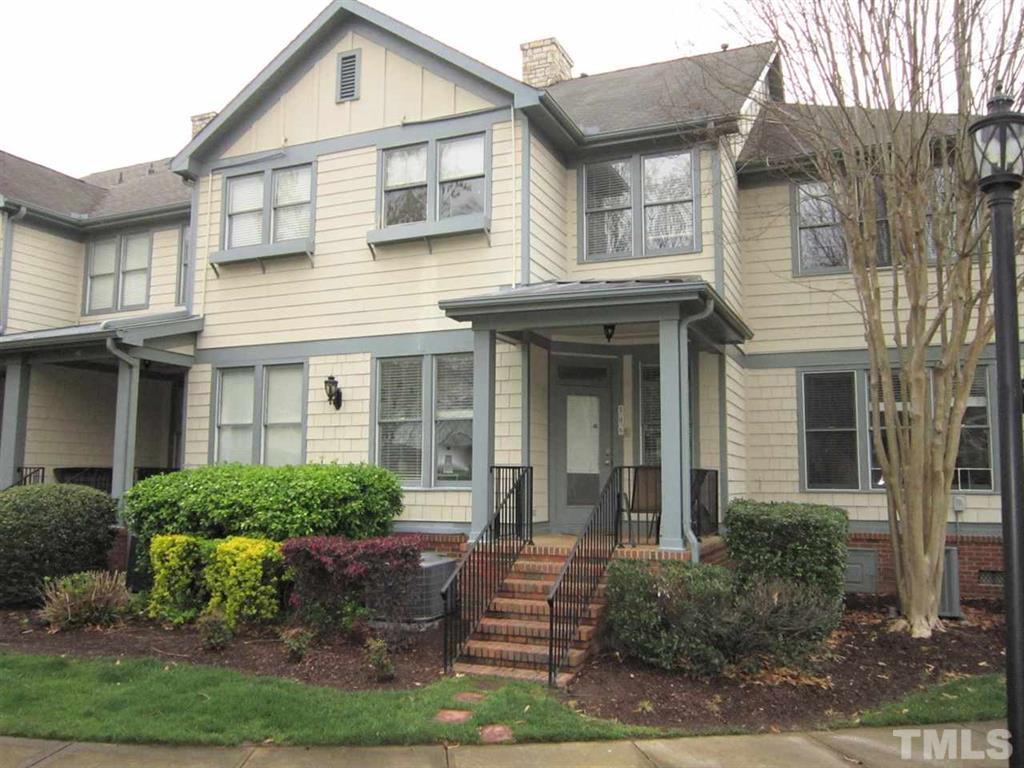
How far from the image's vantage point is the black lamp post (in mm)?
4199

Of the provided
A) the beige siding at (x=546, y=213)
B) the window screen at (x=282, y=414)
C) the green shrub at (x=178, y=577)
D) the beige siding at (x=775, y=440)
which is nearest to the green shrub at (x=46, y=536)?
the green shrub at (x=178, y=577)

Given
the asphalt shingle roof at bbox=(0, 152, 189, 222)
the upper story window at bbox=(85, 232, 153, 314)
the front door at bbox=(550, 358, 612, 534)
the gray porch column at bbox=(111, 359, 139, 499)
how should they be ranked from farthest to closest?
the asphalt shingle roof at bbox=(0, 152, 189, 222) < the upper story window at bbox=(85, 232, 153, 314) < the gray porch column at bbox=(111, 359, 139, 499) < the front door at bbox=(550, 358, 612, 534)

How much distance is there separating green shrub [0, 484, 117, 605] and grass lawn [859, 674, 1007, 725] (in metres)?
8.98

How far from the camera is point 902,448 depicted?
8.95 m

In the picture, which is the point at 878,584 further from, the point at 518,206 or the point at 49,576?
the point at 49,576

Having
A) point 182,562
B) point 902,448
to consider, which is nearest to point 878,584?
point 902,448

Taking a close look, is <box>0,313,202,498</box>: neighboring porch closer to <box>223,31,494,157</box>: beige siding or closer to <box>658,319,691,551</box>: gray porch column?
<box>223,31,494,157</box>: beige siding

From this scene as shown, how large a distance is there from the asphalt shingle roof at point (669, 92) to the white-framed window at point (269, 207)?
423 centimetres

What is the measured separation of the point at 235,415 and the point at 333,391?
1980 mm

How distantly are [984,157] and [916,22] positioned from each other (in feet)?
15.3

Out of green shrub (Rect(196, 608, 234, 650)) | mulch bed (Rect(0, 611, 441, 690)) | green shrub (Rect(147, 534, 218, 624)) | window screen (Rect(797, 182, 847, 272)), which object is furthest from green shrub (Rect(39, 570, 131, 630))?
window screen (Rect(797, 182, 847, 272))

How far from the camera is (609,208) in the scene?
11.5 meters

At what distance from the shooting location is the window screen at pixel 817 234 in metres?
11.7

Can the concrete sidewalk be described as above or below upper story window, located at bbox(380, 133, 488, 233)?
below
